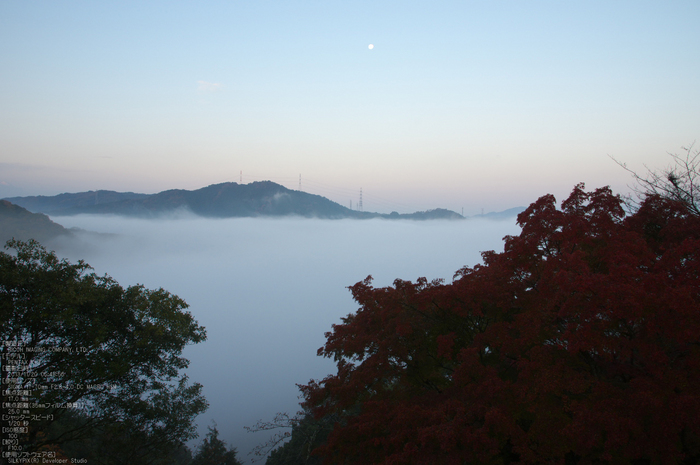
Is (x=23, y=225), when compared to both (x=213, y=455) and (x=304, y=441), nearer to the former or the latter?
(x=213, y=455)

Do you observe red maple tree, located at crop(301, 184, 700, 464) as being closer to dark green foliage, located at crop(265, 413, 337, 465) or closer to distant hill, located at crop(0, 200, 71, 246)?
dark green foliage, located at crop(265, 413, 337, 465)

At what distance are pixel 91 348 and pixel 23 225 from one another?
130305mm

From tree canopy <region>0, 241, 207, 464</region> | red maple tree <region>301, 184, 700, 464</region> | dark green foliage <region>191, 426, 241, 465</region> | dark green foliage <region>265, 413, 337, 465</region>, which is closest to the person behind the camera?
red maple tree <region>301, 184, 700, 464</region>

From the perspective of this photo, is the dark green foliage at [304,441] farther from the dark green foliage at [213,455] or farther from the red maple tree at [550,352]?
the red maple tree at [550,352]

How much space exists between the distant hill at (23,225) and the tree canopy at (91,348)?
360 feet

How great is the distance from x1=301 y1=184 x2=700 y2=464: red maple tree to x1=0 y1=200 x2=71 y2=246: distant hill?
119 metres

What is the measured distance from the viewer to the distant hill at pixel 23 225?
9800 centimetres

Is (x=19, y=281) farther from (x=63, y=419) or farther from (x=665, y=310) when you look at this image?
(x=665, y=310)

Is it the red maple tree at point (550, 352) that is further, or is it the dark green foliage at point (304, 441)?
the dark green foliage at point (304, 441)

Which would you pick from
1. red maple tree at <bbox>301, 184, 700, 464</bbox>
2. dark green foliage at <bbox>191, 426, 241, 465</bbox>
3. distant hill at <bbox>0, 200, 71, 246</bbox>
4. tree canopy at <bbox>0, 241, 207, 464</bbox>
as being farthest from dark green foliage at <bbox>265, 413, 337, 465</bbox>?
distant hill at <bbox>0, 200, 71, 246</bbox>

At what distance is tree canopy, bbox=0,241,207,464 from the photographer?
10.8 meters

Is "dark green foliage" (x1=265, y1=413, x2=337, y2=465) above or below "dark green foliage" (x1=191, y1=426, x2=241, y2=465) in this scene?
above

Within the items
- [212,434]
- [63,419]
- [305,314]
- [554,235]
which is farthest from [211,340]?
[554,235]

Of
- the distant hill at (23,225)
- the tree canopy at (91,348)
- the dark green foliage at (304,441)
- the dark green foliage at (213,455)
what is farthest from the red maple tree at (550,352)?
the distant hill at (23,225)
